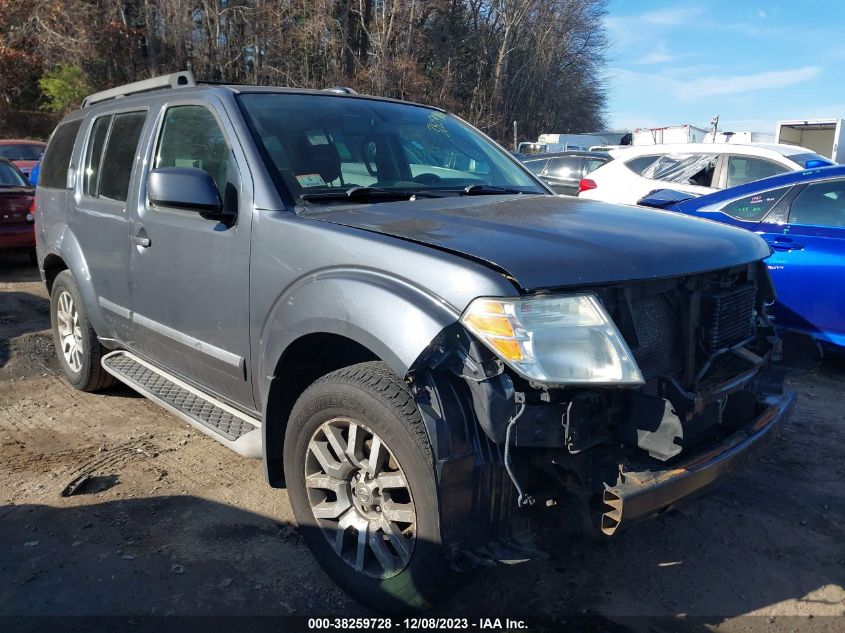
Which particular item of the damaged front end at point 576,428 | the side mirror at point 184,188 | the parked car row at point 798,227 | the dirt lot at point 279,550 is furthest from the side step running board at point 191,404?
the parked car row at point 798,227

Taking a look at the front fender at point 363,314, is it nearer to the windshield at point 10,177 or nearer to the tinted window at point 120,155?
the tinted window at point 120,155

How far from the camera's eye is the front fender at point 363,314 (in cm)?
214

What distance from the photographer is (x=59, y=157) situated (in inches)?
198

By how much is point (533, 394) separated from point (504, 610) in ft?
3.38

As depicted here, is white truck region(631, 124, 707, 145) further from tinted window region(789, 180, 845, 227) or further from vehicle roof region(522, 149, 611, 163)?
tinted window region(789, 180, 845, 227)

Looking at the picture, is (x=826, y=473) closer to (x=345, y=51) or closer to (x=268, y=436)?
(x=268, y=436)

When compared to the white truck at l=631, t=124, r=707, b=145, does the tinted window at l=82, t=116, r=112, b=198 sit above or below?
below

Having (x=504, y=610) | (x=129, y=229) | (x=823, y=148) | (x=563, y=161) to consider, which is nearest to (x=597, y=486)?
(x=504, y=610)

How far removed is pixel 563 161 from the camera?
A: 11.9 metres

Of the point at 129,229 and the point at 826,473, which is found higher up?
the point at 129,229

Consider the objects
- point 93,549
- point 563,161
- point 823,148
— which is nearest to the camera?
point 93,549

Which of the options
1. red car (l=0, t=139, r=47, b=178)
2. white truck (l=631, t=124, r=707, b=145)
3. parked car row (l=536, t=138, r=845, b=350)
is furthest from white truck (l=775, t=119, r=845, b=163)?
red car (l=0, t=139, r=47, b=178)

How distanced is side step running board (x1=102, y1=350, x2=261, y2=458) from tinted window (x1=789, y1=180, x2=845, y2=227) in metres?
4.42

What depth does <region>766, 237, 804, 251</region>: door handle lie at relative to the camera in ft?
16.6
